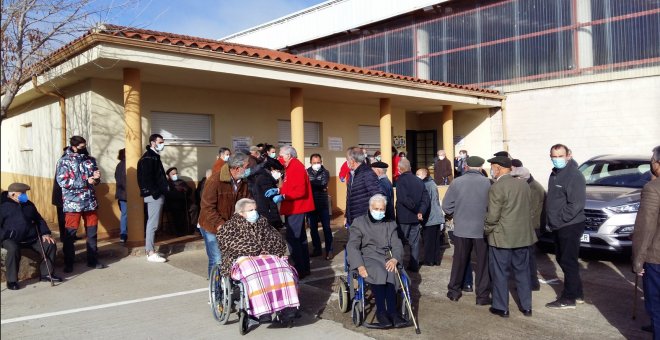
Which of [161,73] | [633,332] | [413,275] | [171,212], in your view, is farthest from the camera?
[171,212]

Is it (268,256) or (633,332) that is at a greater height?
(268,256)

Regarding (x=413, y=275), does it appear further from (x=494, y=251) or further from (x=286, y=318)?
(x=286, y=318)

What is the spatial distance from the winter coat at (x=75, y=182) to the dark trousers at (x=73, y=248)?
0.32m

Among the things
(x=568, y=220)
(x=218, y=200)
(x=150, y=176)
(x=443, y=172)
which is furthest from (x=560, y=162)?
(x=443, y=172)

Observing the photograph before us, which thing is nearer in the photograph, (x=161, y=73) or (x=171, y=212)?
(x=161, y=73)

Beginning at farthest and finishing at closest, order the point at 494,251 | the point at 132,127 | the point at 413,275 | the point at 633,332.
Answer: the point at 132,127, the point at 413,275, the point at 494,251, the point at 633,332

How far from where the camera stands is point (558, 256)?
6043mm

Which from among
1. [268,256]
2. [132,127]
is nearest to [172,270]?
[132,127]

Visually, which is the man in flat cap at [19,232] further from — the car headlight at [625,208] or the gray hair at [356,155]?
the car headlight at [625,208]

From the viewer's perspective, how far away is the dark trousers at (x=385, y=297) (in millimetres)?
5184

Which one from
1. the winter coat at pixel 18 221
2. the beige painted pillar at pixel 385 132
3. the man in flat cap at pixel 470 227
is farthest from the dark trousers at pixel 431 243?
the winter coat at pixel 18 221

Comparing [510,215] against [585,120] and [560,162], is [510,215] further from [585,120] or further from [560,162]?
[585,120]

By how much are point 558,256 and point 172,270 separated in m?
5.34

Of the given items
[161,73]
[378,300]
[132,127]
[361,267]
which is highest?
[161,73]
